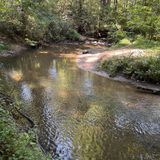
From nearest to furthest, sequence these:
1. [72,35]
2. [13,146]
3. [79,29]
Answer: [13,146] < [72,35] < [79,29]

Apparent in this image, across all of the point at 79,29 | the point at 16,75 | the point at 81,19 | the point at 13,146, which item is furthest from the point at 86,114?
the point at 81,19

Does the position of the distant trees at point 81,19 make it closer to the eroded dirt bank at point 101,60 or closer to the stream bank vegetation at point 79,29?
the stream bank vegetation at point 79,29

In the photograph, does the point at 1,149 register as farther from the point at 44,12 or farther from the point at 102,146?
the point at 44,12

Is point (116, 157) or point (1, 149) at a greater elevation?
point (1, 149)

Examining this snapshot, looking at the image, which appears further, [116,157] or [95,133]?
[95,133]

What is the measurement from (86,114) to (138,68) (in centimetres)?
688

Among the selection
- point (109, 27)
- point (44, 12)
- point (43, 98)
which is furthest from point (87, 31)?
point (43, 98)

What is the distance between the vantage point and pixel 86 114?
1257 centimetres

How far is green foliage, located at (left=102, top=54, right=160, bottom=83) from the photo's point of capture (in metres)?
17.5

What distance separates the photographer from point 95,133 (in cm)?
1065

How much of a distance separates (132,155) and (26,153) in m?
4.17

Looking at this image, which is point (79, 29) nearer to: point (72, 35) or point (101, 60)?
point (72, 35)

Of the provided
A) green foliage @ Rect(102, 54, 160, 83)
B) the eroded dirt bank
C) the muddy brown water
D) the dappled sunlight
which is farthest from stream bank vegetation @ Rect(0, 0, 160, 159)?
the muddy brown water

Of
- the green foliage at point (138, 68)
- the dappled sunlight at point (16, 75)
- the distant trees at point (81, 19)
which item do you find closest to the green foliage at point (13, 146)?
the dappled sunlight at point (16, 75)
